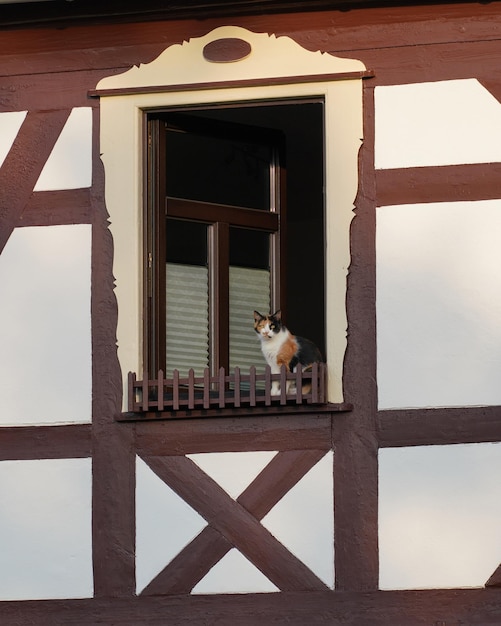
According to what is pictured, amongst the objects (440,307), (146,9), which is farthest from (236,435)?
(146,9)

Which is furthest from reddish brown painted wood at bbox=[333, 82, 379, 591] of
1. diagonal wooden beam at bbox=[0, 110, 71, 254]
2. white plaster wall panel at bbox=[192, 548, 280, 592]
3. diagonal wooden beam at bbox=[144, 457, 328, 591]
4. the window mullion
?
diagonal wooden beam at bbox=[0, 110, 71, 254]

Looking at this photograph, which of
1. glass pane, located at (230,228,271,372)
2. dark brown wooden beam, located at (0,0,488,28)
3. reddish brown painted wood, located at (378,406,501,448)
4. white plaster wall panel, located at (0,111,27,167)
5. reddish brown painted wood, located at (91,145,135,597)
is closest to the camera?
reddish brown painted wood, located at (378,406,501,448)

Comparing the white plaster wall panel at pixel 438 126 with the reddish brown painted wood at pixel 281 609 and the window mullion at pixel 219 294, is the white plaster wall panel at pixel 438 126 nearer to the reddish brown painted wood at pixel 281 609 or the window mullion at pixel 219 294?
the window mullion at pixel 219 294

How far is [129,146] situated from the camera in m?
9.02

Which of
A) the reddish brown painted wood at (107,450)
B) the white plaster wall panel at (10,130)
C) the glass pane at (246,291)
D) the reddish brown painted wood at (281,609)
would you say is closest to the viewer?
the reddish brown painted wood at (281,609)

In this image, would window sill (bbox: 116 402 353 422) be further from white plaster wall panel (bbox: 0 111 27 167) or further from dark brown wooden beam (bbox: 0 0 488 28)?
dark brown wooden beam (bbox: 0 0 488 28)

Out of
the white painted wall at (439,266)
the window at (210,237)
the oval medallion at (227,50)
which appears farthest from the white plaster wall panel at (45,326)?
the white painted wall at (439,266)

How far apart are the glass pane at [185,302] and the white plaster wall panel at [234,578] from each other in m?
1.13

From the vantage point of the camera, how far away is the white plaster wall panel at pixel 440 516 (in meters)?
8.31

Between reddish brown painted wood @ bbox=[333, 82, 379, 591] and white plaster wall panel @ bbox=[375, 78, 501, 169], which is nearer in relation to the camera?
reddish brown painted wood @ bbox=[333, 82, 379, 591]

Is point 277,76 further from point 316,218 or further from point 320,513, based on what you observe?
point 316,218

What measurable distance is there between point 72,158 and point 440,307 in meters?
2.11

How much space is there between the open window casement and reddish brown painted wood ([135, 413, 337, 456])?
0.67 feet

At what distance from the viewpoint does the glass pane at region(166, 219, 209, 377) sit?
30.0 ft
